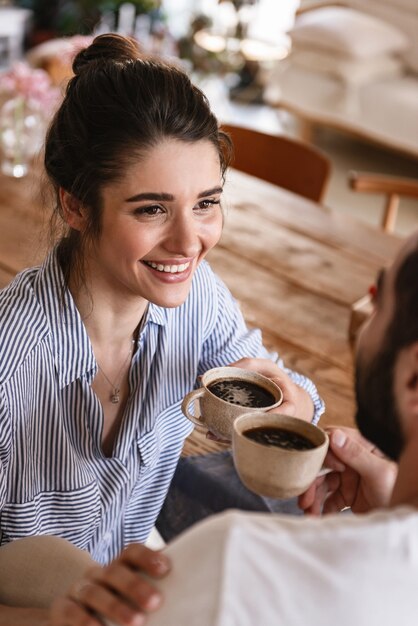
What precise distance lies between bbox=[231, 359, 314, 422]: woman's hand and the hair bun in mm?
517

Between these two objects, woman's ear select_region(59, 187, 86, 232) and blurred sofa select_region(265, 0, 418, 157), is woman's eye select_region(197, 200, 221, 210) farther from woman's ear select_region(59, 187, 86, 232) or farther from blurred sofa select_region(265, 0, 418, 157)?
blurred sofa select_region(265, 0, 418, 157)

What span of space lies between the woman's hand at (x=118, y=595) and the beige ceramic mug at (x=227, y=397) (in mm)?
277

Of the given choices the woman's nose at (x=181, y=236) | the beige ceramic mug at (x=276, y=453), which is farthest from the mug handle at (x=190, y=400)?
the woman's nose at (x=181, y=236)

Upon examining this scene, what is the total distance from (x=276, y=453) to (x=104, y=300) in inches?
22.0

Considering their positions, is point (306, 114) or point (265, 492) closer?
point (265, 492)

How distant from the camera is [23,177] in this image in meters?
2.48

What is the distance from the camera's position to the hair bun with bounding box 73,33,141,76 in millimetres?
1469

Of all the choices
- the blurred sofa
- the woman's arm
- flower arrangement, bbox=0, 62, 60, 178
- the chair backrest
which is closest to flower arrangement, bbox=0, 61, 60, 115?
Answer: flower arrangement, bbox=0, 62, 60, 178

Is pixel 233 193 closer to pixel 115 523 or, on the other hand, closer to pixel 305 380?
pixel 305 380

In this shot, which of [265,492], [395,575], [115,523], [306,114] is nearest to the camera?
[395,575]

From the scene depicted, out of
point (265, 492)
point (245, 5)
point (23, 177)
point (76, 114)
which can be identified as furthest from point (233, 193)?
point (245, 5)

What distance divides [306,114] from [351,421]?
4000 millimetres

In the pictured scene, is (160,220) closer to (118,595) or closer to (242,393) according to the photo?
(242,393)

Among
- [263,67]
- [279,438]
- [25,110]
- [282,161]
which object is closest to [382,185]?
[282,161]
